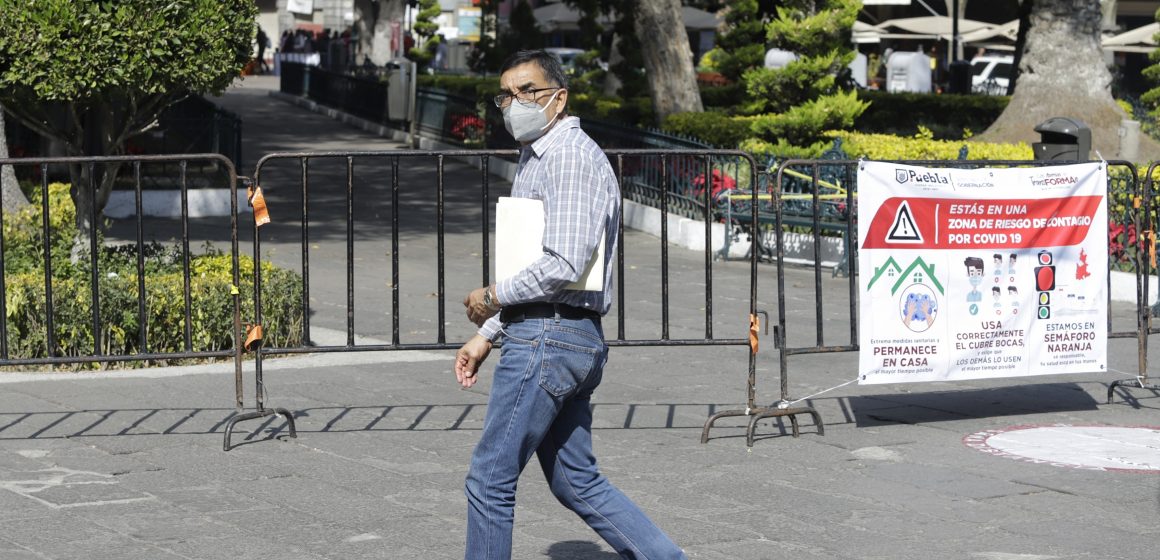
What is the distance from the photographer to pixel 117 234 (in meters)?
17.2

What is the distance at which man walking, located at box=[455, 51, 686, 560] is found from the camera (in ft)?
15.0

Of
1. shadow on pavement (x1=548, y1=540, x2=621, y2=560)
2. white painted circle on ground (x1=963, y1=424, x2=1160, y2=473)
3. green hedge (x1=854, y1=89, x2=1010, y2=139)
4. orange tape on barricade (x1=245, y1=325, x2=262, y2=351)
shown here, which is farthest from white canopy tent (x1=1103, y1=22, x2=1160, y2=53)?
shadow on pavement (x1=548, y1=540, x2=621, y2=560)

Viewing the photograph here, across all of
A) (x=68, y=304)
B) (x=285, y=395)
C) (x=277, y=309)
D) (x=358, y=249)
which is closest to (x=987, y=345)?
(x=285, y=395)

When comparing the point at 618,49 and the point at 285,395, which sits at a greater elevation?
the point at 618,49

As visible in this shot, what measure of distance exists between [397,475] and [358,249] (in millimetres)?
9320

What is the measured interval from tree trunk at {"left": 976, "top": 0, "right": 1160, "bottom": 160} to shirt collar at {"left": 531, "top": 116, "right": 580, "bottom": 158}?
50.3 ft

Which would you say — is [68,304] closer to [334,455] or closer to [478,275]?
[334,455]

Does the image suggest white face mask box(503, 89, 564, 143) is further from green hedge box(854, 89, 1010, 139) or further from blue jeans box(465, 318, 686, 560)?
green hedge box(854, 89, 1010, 139)

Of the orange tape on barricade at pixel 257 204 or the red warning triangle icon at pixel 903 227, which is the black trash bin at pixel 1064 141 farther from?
the orange tape on barricade at pixel 257 204

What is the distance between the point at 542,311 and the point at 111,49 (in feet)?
20.3

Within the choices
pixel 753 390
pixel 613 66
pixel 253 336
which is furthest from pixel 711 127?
pixel 253 336

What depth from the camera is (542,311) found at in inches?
183

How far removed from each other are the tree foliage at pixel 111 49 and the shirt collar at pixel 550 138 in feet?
18.0

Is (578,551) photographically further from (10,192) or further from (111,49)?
(10,192)
